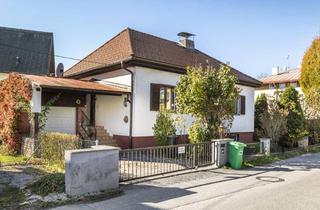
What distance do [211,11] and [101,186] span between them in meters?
7.96

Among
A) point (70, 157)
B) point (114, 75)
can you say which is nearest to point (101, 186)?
point (70, 157)

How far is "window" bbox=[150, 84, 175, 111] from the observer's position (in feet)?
51.5

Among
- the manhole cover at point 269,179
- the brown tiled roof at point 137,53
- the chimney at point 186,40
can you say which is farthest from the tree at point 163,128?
the chimney at point 186,40

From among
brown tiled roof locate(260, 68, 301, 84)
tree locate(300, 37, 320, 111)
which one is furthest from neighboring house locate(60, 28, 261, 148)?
brown tiled roof locate(260, 68, 301, 84)

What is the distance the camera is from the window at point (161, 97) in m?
15.7

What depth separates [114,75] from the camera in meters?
Result: 16.3

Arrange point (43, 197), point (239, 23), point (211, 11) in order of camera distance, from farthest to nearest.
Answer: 1. point (239, 23)
2. point (211, 11)
3. point (43, 197)

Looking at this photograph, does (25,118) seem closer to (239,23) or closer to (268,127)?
(239,23)

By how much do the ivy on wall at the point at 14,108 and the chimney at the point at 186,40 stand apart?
38.9 feet

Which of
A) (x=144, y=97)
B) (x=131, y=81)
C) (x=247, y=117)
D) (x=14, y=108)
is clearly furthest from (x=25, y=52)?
(x=247, y=117)

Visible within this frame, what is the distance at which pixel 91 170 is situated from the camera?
310 inches

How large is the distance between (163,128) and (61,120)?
185 inches

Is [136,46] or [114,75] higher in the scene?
[136,46]

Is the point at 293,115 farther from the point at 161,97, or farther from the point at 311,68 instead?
the point at 311,68
